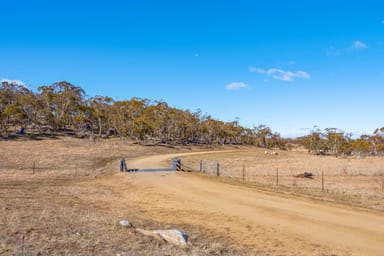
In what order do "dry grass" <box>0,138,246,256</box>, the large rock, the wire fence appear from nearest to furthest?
1. "dry grass" <box>0,138,246,256</box>
2. the large rock
3. the wire fence

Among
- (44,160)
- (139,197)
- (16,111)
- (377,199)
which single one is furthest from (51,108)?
(377,199)

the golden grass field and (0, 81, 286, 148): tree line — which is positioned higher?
(0, 81, 286, 148): tree line

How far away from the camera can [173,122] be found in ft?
304

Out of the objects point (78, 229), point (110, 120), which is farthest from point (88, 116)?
point (78, 229)

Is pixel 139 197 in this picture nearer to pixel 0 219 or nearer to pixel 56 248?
pixel 0 219

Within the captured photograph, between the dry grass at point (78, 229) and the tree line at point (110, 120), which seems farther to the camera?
the tree line at point (110, 120)

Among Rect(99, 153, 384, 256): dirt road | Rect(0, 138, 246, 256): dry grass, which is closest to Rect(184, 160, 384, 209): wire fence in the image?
Rect(99, 153, 384, 256): dirt road

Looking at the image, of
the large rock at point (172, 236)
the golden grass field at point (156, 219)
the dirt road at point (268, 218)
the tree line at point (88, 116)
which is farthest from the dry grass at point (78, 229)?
the tree line at point (88, 116)

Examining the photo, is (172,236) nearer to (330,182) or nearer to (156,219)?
(156,219)

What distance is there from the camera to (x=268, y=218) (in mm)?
12859

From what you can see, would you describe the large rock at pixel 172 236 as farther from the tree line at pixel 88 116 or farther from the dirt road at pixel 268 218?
the tree line at pixel 88 116

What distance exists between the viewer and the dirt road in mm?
9588

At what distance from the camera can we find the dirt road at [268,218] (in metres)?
9.59

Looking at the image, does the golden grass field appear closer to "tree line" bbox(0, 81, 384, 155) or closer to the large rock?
the large rock
